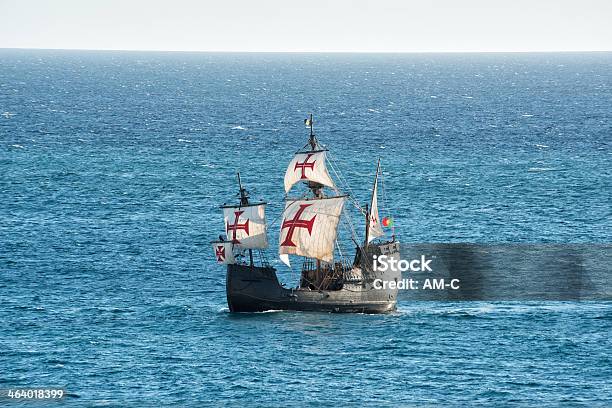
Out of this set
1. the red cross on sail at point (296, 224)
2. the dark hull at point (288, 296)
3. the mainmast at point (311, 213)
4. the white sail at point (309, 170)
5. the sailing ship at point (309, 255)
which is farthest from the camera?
the red cross on sail at point (296, 224)

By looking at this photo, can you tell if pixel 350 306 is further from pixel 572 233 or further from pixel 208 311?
pixel 572 233

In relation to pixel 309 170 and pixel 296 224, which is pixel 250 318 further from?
pixel 309 170

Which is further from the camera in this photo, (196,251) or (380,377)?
(196,251)

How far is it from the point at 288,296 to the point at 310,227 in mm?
7894

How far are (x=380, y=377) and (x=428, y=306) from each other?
21.7m

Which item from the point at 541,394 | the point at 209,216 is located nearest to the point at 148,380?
the point at 541,394

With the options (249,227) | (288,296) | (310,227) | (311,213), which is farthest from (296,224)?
(288,296)

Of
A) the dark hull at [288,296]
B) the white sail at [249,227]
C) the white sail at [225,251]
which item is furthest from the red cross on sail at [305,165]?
the dark hull at [288,296]

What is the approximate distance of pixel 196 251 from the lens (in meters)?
124

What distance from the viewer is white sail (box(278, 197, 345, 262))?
107 meters

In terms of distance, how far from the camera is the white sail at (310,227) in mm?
106750

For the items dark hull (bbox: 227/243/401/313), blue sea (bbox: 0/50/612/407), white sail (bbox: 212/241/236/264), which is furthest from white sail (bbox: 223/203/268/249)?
blue sea (bbox: 0/50/612/407)

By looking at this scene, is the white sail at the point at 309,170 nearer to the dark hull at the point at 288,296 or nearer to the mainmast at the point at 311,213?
the mainmast at the point at 311,213

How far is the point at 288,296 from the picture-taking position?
336 feet
